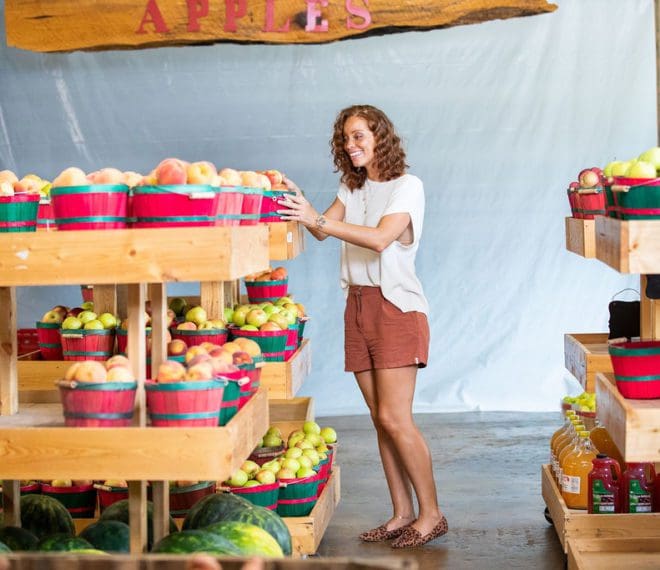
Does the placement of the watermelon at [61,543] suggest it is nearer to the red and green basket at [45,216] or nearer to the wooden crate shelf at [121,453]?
the wooden crate shelf at [121,453]

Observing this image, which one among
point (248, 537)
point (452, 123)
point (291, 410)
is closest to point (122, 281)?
point (248, 537)

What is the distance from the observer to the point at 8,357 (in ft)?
9.83

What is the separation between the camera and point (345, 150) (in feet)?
15.9

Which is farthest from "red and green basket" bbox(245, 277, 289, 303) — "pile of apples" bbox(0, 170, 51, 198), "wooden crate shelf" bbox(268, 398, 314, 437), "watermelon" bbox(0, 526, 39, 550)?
"watermelon" bbox(0, 526, 39, 550)

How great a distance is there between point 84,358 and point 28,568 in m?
2.28

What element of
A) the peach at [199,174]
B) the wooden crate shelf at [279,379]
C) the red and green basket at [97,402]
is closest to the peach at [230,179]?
the peach at [199,174]

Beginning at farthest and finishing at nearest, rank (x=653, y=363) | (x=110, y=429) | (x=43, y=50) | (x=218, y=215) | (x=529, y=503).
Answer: (x=43, y=50), (x=529, y=503), (x=653, y=363), (x=218, y=215), (x=110, y=429)

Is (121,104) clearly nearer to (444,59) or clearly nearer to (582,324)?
(444,59)

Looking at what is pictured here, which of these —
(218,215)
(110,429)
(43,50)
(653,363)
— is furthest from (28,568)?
(43,50)

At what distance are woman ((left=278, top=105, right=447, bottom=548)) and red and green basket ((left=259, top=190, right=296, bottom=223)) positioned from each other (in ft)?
1.19

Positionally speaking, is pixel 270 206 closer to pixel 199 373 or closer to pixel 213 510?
pixel 213 510

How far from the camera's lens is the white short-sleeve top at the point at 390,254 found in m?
4.65

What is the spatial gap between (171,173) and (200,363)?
472 mm

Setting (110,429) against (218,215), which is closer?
(110,429)
